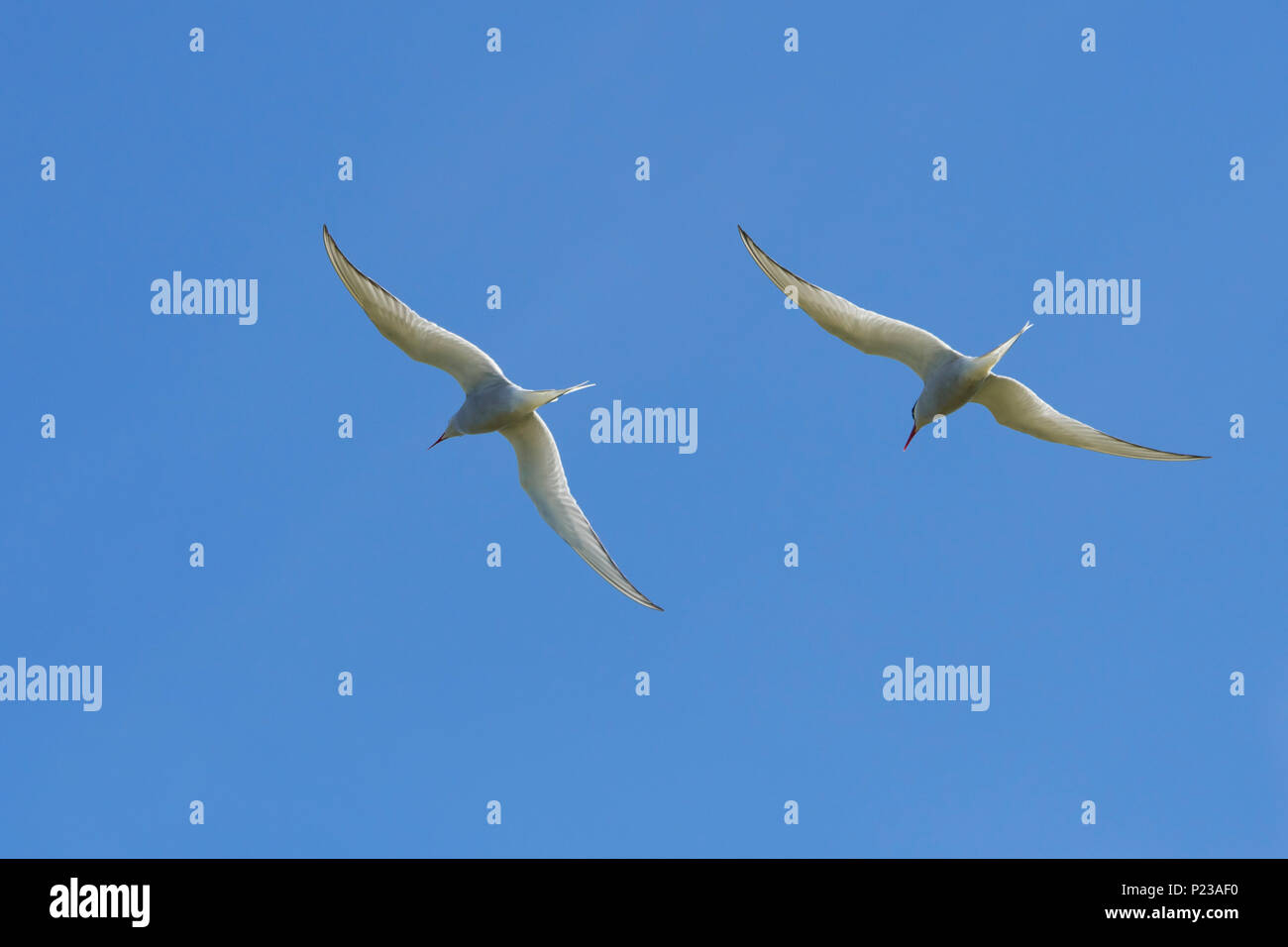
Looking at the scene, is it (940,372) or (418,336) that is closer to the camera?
(940,372)

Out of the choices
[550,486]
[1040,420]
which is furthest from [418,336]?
[1040,420]

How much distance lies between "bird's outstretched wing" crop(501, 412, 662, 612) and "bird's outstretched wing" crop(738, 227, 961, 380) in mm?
3926

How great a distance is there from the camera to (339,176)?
1748 centimetres

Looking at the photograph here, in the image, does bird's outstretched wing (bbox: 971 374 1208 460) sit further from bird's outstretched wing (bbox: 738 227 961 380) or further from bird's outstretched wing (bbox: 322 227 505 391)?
bird's outstretched wing (bbox: 322 227 505 391)

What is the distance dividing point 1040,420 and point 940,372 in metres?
1.62

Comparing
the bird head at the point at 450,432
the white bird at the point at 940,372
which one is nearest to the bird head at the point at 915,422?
the white bird at the point at 940,372

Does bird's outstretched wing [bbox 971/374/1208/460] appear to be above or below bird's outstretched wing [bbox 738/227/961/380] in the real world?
below

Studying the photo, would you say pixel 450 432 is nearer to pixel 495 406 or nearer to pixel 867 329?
pixel 495 406

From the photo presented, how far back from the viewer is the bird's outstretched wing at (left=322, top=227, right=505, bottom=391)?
16.3m

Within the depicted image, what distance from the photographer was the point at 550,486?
58.1 feet

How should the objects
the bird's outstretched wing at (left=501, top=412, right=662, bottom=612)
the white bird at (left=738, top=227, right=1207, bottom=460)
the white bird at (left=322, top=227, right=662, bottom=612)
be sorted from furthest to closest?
the bird's outstretched wing at (left=501, top=412, right=662, bottom=612), the white bird at (left=322, top=227, right=662, bottom=612), the white bird at (left=738, top=227, right=1207, bottom=460)

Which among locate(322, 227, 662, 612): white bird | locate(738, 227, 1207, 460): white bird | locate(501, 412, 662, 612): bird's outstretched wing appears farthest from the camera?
Result: locate(501, 412, 662, 612): bird's outstretched wing

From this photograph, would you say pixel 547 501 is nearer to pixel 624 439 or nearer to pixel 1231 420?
pixel 624 439

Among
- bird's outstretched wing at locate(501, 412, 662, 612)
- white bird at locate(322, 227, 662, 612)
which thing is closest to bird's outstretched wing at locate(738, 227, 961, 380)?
white bird at locate(322, 227, 662, 612)
